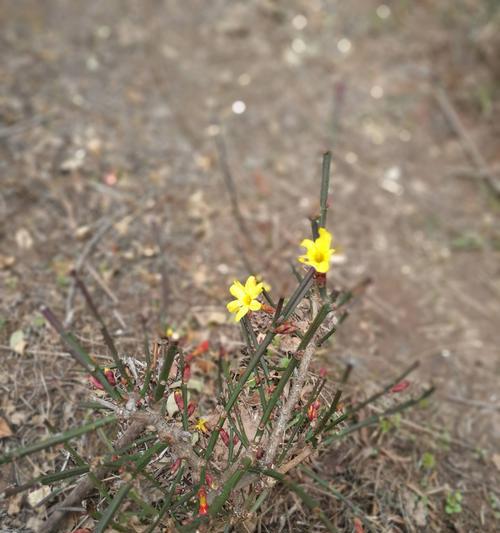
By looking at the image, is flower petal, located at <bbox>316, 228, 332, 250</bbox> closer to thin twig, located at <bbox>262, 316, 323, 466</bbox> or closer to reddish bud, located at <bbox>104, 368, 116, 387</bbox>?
thin twig, located at <bbox>262, 316, 323, 466</bbox>

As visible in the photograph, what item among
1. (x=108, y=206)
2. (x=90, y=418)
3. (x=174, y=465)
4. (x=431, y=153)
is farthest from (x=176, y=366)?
(x=431, y=153)

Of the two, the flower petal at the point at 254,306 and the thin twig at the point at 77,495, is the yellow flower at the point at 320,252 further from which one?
the thin twig at the point at 77,495

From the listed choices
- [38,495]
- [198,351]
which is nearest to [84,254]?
[198,351]

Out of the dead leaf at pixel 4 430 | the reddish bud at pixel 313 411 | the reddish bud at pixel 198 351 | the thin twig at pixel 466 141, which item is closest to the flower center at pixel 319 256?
the reddish bud at pixel 313 411

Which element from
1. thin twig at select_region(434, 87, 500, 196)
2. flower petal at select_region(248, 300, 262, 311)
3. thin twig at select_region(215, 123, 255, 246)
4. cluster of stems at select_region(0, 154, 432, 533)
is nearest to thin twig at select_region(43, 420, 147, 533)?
cluster of stems at select_region(0, 154, 432, 533)

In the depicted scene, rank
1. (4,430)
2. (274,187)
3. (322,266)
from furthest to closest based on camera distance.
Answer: (274,187) < (4,430) < (322,266)

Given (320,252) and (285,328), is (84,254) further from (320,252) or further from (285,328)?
(320,252)
